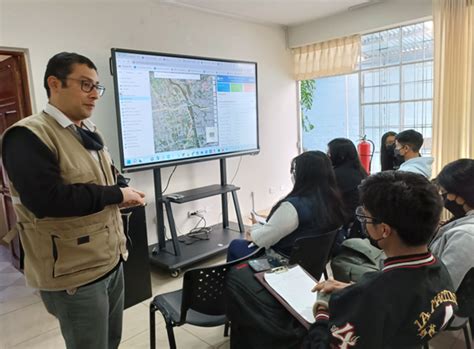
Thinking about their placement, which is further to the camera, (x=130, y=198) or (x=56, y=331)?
(x=56, y=331)

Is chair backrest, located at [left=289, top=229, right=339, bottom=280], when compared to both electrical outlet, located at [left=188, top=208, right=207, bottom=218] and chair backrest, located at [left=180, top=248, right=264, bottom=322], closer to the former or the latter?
chair backrest, located at [left=180, top=248, right=264, bottom=322]

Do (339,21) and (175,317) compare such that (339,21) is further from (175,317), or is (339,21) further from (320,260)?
(175,317)

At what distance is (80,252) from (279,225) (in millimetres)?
971

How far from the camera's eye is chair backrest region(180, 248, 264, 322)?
1.50m

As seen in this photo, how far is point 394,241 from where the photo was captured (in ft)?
3.27

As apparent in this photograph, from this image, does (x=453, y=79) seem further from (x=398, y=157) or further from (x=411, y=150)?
(x=411, y=150)

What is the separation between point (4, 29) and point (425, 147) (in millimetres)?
4359

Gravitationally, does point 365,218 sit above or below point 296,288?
above

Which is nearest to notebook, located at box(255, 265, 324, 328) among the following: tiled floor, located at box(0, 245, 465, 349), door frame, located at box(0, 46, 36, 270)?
tiled floor, located at box(0, 245, 465, 349)

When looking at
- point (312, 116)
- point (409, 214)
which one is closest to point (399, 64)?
point (312, 116)

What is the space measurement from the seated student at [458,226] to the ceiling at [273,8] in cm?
296

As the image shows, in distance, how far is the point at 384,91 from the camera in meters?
4.46

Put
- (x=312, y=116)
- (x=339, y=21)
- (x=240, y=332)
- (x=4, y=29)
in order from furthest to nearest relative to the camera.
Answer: (x=312, y=116) → (x=339, y=21) → (x=4, y=29) → (x=240, y=332)

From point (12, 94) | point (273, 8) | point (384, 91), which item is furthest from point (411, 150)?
point (12, 94)
